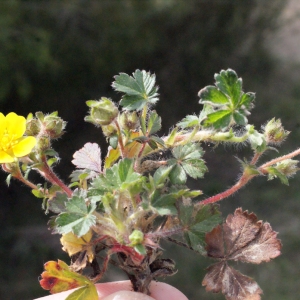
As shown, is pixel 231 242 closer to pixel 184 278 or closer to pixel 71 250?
pixel 71 250

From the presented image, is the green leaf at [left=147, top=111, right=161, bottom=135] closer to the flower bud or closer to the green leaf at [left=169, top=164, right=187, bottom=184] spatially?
the green leaf at [left=169, top=164, right=187, bottom=184]

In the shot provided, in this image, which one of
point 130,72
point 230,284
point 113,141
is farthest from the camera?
point 130,72

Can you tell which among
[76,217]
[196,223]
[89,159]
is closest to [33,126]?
[89,159]

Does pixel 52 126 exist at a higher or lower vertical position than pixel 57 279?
higher

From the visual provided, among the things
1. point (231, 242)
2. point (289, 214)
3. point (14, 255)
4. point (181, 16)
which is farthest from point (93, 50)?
point (231, 242)

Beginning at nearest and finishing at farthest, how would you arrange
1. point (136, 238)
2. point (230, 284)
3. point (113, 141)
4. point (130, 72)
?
1. point (136, 238)
2. point (113, 141)
3. point (230, 284)
4. point (130, 72)

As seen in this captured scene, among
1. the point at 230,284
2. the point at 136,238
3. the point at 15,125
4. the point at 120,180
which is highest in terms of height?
the point at 15,125

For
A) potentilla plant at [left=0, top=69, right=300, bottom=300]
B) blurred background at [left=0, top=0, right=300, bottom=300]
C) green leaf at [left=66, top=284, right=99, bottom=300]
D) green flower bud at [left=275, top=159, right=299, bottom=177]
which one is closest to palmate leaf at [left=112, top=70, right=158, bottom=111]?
potentilla plant at [left=0, top=69, right=300, bottom=300]

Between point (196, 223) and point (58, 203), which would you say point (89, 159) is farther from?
point (196, 223)
